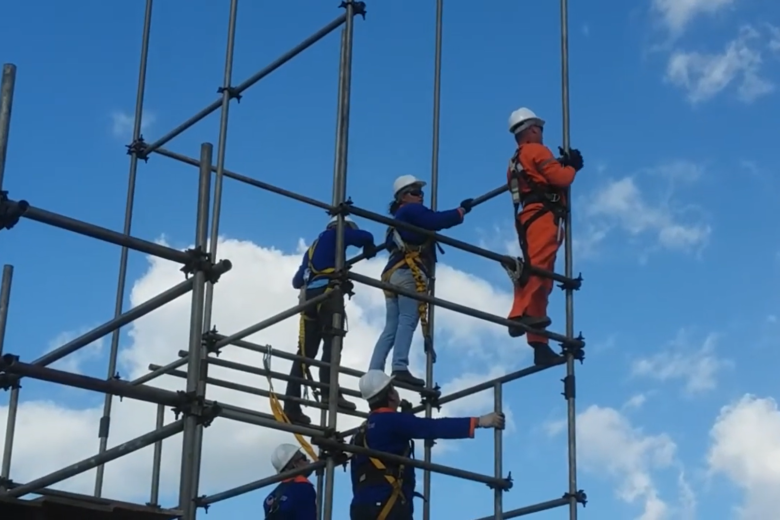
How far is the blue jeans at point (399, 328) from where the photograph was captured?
12242 millimetres

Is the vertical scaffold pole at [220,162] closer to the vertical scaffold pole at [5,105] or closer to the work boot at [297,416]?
the work boot at [297,416]

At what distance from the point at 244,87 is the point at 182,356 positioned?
2487 mm

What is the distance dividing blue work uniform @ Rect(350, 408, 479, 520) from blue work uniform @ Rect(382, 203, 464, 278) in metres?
2.01

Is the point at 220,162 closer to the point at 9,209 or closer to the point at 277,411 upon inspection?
the point at 277,411

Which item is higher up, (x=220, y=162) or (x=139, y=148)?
(x=139, y=148)

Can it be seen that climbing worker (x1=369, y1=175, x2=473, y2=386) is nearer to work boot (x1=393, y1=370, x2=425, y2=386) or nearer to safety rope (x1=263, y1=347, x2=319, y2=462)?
work boot (x1=393, y1=370, x2=425, y2=386)

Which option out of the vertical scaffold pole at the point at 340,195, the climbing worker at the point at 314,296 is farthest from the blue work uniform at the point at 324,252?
the vertical scaffold pole at the point at 340,195

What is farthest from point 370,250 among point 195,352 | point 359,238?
point 195,352

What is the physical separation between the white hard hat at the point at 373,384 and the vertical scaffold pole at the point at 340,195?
0.34 m

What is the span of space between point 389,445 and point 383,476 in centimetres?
23

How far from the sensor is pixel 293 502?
11.6m

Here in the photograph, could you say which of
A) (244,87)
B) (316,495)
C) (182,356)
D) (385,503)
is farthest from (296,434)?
(244,87)

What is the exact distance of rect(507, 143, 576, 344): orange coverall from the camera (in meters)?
11.8

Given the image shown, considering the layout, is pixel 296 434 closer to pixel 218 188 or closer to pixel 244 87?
pixel 218 188
